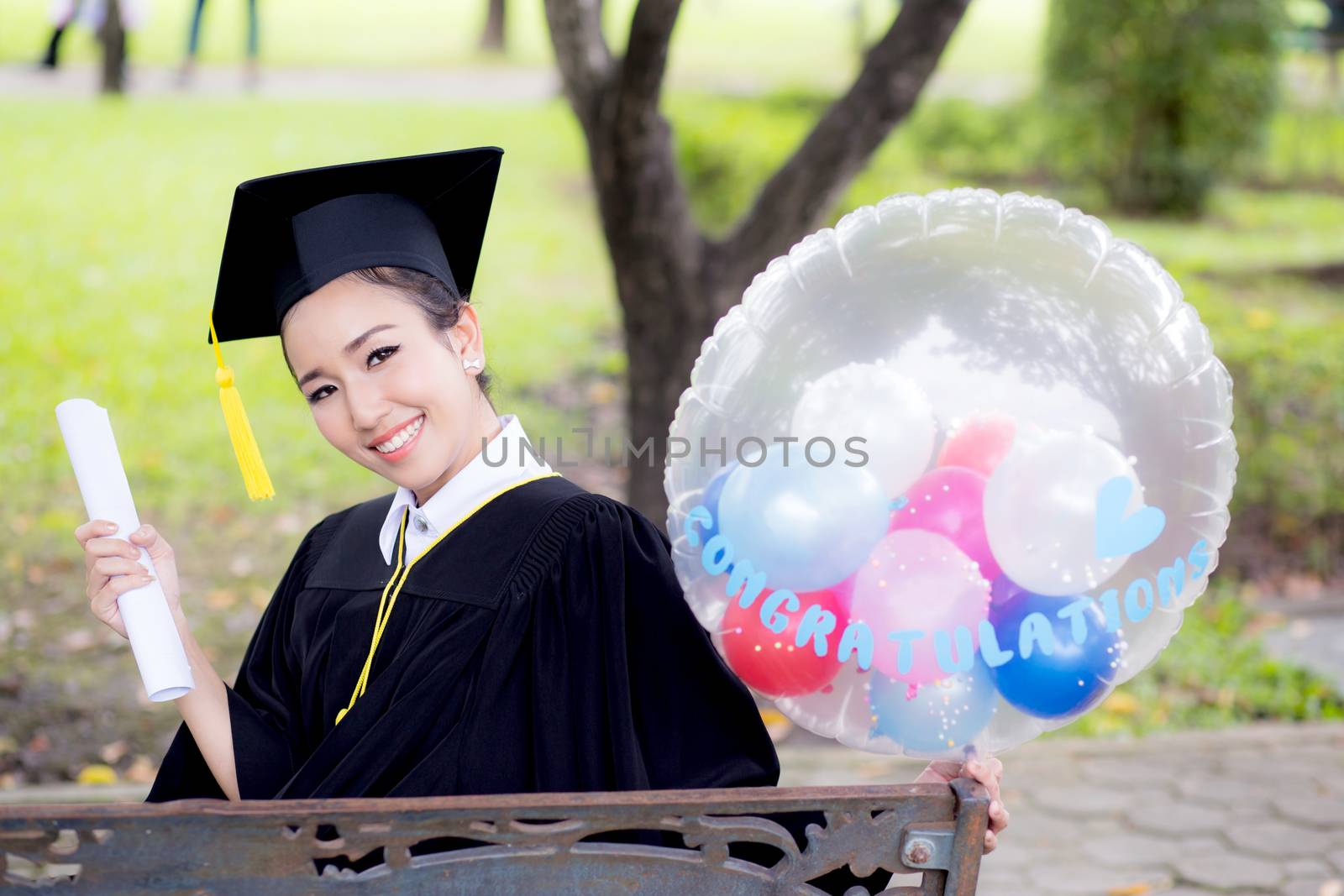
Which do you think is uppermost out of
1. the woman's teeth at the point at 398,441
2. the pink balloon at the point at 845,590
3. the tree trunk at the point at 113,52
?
the tree trunk at the point at 113,52

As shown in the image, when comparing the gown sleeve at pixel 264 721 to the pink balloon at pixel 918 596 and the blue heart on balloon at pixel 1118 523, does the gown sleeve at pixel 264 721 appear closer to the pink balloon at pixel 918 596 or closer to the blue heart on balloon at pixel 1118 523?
the pink balloon at pixel 918 596

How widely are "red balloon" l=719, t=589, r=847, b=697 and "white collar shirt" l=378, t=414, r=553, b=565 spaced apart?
0.46 m

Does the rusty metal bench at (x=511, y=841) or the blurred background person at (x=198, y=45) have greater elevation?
the blurred background person at (x=198, y=45)

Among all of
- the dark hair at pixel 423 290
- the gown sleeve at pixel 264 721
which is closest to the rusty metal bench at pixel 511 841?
the gown sleeve at pixel 264 721

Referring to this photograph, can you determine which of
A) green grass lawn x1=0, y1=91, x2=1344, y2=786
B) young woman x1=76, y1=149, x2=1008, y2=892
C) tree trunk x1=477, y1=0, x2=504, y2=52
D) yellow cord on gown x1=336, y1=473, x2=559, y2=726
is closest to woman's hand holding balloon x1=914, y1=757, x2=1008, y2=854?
young woman x1=76, y1=149, x2=1008, y2=892

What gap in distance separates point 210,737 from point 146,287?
7420 millimetres

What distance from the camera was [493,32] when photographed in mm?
15977

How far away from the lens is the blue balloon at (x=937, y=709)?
1.72 metres

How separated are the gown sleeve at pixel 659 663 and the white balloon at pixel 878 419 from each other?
352 millimetres

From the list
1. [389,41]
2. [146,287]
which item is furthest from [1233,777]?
[389,41]

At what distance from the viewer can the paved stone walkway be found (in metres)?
3.79

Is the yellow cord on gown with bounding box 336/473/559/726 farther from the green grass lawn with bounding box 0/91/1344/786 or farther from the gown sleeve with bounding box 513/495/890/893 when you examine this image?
the green grass lawn with bounding box 0/91/1344/786

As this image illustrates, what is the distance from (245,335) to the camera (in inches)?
85.1

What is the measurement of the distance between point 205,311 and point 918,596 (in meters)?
7.81
